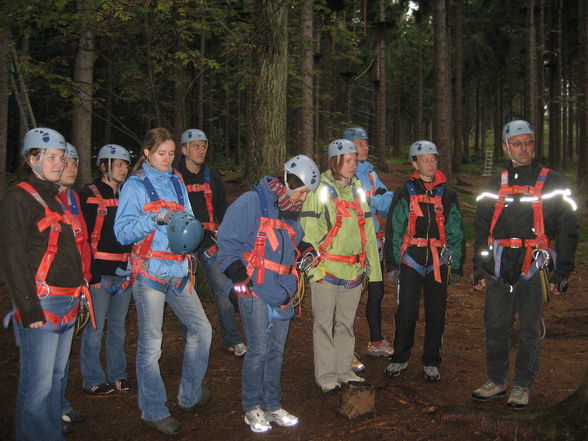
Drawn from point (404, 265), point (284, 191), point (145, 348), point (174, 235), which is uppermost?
point (284, 191)

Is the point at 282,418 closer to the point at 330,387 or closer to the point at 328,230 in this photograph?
the point at 330,387

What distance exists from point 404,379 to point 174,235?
3.40 metres

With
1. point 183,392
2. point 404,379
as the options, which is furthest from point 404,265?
point 183,392

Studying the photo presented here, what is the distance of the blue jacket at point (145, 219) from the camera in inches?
178

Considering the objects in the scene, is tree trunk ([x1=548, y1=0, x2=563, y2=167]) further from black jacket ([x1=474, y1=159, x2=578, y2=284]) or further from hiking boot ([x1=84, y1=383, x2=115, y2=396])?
hiking boot ([x1=84, y1=383, x2=115, y2=396])

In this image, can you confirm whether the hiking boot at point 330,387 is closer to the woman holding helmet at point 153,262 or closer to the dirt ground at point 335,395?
the dirt ground at point 335,395

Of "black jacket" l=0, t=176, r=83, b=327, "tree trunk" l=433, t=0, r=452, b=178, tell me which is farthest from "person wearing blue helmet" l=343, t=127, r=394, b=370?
"tree trunk" l=433, t=0, r=452, b=178

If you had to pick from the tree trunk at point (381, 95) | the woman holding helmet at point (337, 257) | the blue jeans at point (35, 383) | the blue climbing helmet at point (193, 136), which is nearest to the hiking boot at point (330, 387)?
the woman holding helmet at point (337, 257)

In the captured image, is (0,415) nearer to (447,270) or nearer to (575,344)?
(447,270)

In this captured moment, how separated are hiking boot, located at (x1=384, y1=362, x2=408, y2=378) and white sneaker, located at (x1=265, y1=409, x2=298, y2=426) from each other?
67.3 inches

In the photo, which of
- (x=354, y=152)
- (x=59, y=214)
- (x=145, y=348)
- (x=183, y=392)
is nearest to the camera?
(x=59, y=214)

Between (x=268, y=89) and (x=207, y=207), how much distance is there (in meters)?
2.40

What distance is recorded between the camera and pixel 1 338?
7.98 metres

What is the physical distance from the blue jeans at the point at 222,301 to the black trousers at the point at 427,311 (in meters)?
2.21
